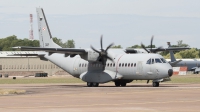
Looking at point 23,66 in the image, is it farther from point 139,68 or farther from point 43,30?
point 139,68

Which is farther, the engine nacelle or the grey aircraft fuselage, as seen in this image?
the engine nacelle

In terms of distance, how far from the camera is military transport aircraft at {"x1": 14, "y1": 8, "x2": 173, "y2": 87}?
44.2m

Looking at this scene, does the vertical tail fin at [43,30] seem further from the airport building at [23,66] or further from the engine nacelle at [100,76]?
the airport building at [23,66]

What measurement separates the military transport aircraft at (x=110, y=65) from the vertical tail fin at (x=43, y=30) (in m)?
1.97

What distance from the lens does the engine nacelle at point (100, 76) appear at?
46531 millimetres

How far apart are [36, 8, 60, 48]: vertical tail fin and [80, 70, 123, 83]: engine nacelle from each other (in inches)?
289

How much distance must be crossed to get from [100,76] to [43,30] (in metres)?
10.4

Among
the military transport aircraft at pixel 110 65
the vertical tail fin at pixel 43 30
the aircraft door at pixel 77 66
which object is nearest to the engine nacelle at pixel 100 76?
the military transport aircraft at pixel 110 65

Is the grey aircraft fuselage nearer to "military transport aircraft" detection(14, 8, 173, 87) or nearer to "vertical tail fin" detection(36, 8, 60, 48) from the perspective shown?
"military transport aircraft" detection(14, 8, 173, 87)

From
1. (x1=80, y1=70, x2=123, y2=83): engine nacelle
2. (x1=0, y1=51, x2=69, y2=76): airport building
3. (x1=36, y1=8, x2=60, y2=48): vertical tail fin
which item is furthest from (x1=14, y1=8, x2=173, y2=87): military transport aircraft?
(x1=0, y1=51, x2=69, y2=76): airport building

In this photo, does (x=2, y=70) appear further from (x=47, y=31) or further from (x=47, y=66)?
(x=47, y=31)

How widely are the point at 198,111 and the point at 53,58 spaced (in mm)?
33968

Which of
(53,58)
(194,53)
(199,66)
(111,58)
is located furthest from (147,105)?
(194,53)

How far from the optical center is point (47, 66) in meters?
134
